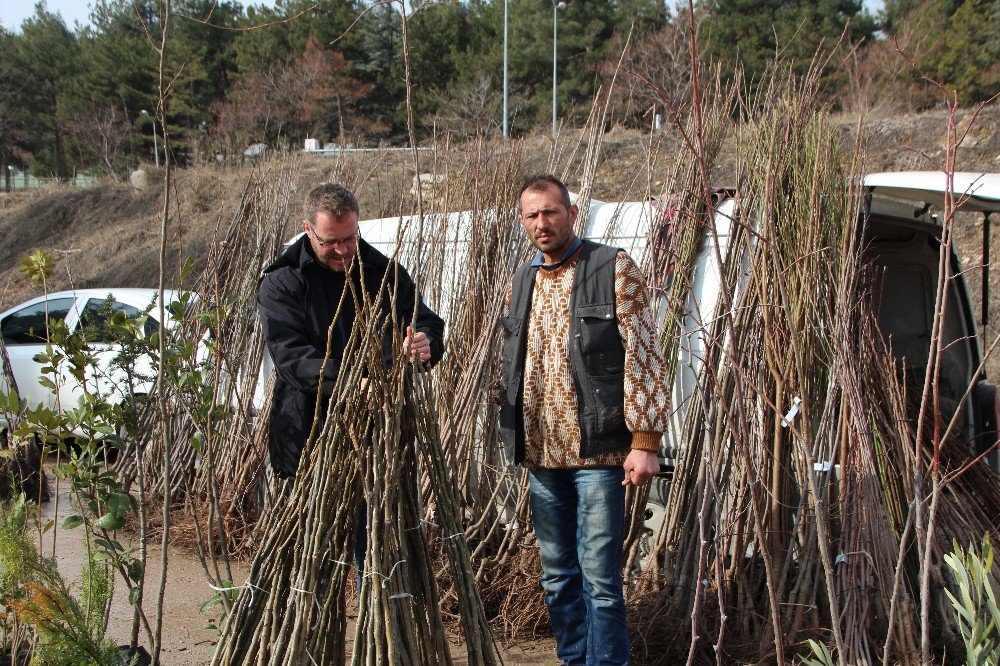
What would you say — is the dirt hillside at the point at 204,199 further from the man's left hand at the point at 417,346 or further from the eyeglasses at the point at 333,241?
the man's left hand at the point at 417,346

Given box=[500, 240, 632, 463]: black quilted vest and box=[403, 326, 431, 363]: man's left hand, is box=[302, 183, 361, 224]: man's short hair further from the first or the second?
box=[500, 240, 632, 463]: black quilted vest

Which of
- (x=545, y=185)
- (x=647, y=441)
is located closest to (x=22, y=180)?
(x=545, y=185)

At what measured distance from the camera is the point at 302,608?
1.85 m

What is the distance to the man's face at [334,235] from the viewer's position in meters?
2.42

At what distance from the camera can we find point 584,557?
2379 millimetres

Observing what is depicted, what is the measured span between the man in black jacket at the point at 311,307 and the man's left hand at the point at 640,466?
2.08ft

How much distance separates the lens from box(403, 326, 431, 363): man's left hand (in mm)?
1939

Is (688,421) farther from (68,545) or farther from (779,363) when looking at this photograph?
(68,545)

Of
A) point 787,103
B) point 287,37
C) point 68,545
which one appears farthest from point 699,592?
point 287,37

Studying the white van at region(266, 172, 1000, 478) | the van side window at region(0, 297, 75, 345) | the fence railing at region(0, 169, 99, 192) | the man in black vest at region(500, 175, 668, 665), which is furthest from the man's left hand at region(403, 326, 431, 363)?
the fence railing at region(0, 169, 99, 192)

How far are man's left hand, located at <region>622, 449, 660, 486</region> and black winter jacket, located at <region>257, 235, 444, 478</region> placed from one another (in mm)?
634

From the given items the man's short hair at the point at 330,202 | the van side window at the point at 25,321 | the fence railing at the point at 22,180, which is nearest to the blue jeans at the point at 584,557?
the man's short hair at the point at 330,202

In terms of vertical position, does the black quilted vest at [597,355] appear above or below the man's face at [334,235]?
below

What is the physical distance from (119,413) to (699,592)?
5.09 ft
